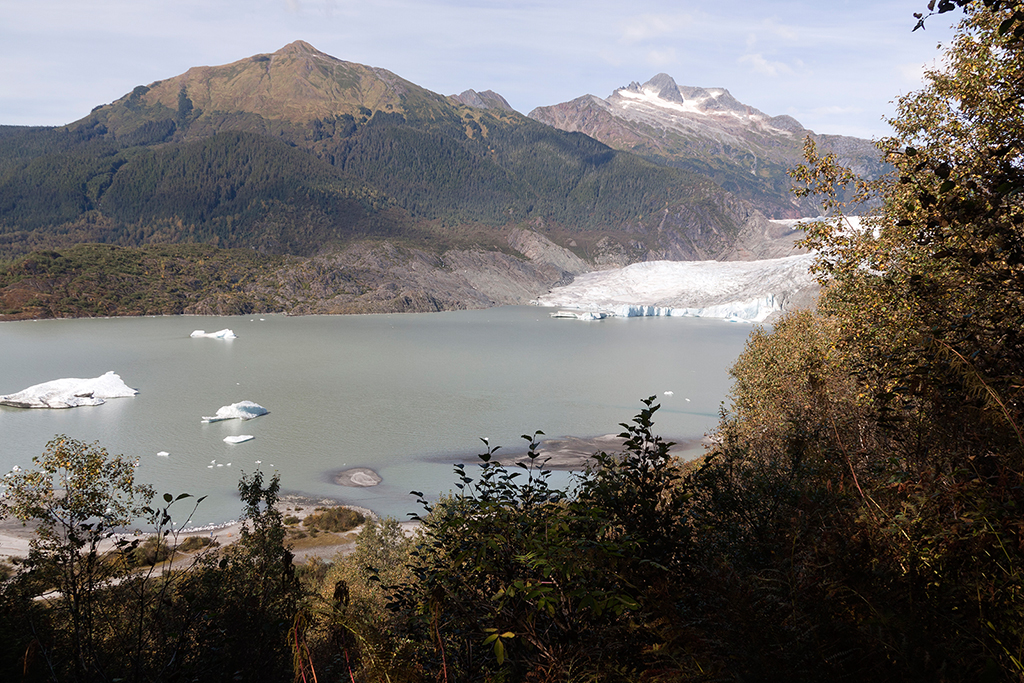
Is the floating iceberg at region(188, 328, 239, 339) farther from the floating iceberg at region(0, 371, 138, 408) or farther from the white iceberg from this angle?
the white iceberg

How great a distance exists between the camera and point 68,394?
47.3 meters

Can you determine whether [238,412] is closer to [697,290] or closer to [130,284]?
[130,284]

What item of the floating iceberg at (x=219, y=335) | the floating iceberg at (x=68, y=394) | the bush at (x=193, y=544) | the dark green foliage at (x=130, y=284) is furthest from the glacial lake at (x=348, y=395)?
the dark green foliage at (x=130, y=284)

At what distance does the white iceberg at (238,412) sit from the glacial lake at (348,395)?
1059 mm

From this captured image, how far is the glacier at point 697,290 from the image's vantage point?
4360 inches

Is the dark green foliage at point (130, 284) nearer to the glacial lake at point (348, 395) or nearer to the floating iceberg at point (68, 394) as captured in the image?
the glacial lake at point (348, 395)

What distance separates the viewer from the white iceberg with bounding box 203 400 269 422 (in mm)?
42406

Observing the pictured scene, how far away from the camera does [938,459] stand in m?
3.37

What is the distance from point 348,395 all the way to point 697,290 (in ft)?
329

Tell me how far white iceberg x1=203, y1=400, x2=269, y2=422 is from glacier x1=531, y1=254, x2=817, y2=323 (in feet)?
281

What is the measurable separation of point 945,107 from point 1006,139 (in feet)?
9.84

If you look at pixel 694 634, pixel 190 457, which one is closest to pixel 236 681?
pixel 694 634

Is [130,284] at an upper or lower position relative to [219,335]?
upper

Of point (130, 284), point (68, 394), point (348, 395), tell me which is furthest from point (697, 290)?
Result: point (130, 284)
